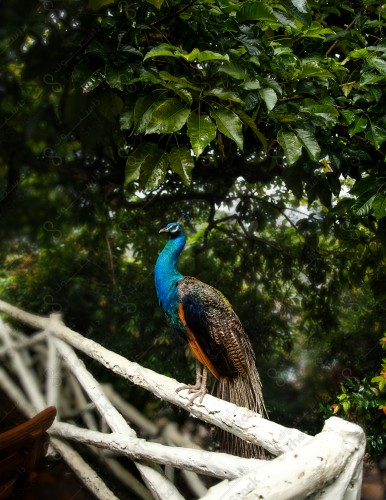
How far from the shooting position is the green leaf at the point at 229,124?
104cm

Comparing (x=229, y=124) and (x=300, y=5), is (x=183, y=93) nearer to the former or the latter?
(x=229, y=124)

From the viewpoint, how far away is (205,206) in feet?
6.39

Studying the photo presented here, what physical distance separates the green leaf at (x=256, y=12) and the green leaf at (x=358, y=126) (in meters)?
0.39

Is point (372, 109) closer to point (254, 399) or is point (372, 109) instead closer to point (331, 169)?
point (331, 169)

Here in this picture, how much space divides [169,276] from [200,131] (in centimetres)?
50

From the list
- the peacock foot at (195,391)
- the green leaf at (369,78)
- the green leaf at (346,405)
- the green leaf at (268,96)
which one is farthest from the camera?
the green leaf at (346,405)

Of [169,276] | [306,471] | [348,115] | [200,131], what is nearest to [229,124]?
[200,131]

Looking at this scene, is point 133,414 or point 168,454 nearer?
point 168,454

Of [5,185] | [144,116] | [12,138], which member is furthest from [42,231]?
[144,116]

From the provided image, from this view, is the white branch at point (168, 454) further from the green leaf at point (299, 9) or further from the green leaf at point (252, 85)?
the green leaf at point (299, 9)

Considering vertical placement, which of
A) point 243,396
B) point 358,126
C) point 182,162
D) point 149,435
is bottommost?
point 149,435

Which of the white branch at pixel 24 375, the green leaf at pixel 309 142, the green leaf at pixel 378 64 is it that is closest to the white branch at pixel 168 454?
the white branch at pixel 24 375

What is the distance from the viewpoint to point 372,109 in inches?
51.9

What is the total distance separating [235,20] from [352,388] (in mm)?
1334
